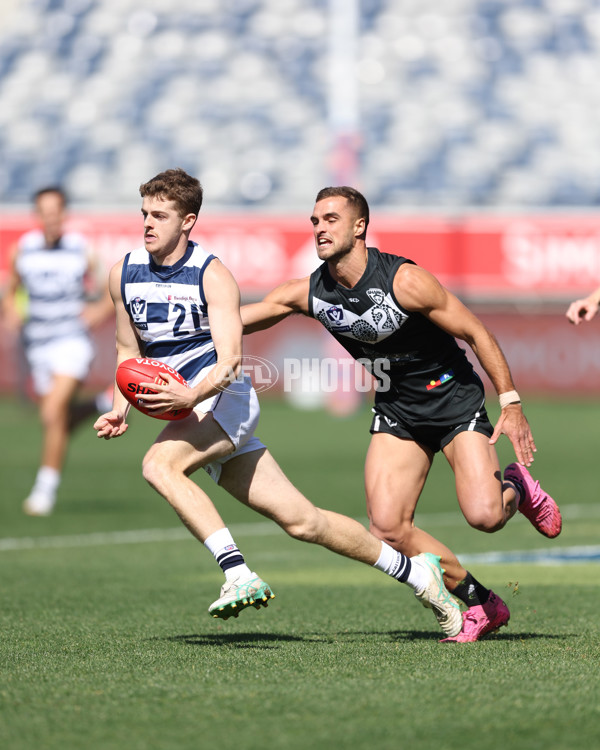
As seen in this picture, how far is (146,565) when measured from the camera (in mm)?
9578

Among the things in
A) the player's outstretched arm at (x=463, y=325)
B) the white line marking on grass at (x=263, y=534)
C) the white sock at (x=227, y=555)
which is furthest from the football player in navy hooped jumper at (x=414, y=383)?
the white line marking on grass at (x=263, y=534)

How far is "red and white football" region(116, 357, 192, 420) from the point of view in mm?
5668

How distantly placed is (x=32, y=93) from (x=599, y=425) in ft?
67.0

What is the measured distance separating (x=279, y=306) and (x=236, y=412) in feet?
2.00

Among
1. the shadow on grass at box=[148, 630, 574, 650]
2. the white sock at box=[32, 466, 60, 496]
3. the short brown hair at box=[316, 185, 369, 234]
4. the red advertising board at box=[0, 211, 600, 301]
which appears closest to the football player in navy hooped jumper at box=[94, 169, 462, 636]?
the shadow on grass at box=[148, 630, 574, 650]

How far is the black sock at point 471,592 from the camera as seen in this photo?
6.33 meters

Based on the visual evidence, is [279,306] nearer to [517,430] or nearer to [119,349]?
[119,349]

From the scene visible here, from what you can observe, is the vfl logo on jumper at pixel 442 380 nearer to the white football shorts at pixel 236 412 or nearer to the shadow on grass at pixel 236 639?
the white football shorts at pixel 236 412

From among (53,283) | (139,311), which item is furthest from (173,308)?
(53,283)

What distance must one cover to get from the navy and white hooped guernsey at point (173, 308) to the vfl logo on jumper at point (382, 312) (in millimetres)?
753

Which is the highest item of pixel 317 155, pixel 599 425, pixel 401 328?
pixel 317 155

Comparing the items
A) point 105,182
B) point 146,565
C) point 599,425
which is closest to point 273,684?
point 146,565

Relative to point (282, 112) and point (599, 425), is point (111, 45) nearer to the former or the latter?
point (282, 112)

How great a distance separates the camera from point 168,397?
5590mm
